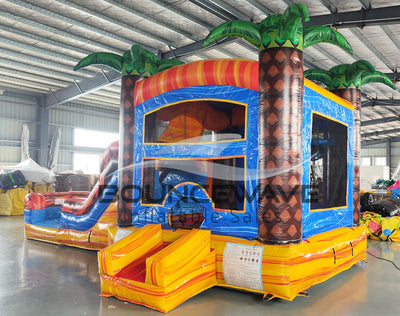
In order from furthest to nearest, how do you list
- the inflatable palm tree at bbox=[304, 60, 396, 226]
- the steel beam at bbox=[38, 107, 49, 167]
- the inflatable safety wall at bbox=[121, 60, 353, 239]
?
1. the steel beam at bbox=[38, 107, 49, 167]
2. the inflatable palm tree at bbox=[304, 60, 396, 226]
3. the inflatable safety wall at bbox=[121, 60, 353, 239]

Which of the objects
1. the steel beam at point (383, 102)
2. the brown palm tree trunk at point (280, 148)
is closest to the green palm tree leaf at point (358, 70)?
the brown palm tree trunk at point (280, 148)

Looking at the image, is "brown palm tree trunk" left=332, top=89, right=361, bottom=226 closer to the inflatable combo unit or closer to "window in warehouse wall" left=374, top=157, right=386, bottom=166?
the inflatable combo unit

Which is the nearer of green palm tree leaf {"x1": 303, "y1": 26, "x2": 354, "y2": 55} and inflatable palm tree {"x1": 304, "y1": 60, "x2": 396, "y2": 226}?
green palm tree leaf {"x1": 303, "y1": 26, "x2": 354, "y2": 55}

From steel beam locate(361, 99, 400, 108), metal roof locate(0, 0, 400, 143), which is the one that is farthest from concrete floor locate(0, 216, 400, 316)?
steel beam locate(361, 99, 400, 108)

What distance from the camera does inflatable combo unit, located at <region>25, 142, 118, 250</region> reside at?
5114mm

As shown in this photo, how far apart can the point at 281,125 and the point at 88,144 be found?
548 inches

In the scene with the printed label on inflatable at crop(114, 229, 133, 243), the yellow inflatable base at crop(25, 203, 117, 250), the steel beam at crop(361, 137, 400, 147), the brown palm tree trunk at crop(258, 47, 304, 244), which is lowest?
the yellow inflatable base at crop(25, 203, 117, 250)

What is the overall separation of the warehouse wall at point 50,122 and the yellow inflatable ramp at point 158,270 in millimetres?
11645

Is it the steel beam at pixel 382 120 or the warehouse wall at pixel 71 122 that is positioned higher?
the steel beam at pixel 382 120

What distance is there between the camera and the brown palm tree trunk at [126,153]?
4344 mm

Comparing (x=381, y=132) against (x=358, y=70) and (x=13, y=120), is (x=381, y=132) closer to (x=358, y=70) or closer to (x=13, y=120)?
(x=13, y=120)

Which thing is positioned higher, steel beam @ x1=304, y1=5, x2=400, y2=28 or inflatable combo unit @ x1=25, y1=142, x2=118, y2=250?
steel beam @ x1=304, y1=5, x2=400, y2=28

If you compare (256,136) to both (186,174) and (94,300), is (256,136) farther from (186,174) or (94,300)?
(94,300)

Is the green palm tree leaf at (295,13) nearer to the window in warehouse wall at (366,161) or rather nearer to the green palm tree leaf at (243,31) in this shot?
the green palm tree leaf at (243,31)
